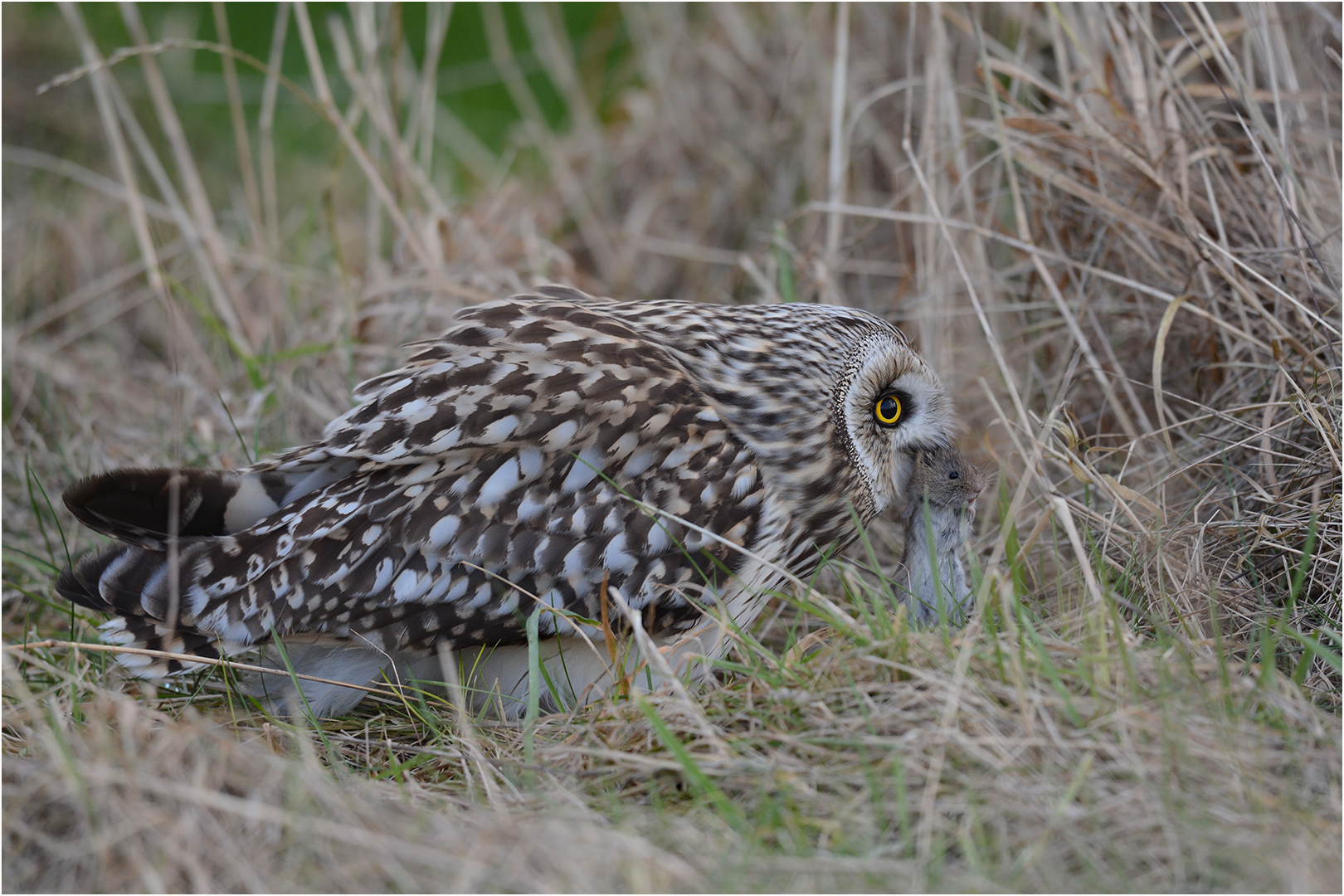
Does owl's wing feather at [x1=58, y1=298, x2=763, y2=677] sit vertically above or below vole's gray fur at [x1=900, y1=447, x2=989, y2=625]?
above

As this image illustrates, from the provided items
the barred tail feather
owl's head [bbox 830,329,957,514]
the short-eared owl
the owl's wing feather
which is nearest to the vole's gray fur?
owl's head [bbox 830,329,957,514]

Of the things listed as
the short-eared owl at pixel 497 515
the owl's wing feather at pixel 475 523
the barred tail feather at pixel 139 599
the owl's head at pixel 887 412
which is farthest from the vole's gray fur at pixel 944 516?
the barred tail feather at pixel 139 599

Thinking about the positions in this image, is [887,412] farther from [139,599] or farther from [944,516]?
[139,599]

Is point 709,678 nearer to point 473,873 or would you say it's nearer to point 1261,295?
point 473,873

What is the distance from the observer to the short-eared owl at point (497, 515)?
2076mm

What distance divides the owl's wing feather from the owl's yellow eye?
1.25 feet

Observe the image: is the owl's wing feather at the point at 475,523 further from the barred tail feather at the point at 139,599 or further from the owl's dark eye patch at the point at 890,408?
the owl's dark eye patch at the point at 890,408

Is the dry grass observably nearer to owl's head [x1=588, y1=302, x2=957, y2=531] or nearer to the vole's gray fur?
the vole's gray fur

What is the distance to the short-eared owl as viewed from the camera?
6.81 ft

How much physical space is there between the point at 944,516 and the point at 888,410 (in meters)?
0.28

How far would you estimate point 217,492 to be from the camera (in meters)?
2.18

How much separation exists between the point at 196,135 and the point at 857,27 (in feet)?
11.6

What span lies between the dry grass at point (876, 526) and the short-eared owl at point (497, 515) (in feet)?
0.59

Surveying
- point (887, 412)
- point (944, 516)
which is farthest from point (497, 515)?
point (944, 516)
